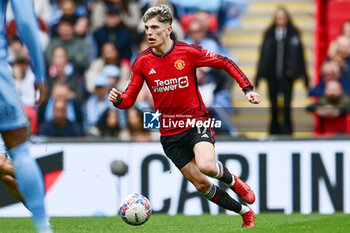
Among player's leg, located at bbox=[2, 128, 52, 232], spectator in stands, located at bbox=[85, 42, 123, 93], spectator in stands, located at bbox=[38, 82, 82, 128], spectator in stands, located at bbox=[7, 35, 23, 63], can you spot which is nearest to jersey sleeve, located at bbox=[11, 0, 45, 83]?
player's leg, located at bbox=[2, 128, 52, 232]

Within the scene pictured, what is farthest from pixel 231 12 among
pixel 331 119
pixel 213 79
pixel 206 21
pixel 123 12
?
pixel 331 119

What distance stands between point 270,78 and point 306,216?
3.32 m

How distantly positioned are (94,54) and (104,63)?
42 centimetres

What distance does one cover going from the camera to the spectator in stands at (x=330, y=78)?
39.4 ft

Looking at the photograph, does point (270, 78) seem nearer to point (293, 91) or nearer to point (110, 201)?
point (293, 91)

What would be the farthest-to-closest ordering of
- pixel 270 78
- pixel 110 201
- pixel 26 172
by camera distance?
→ pixel 270 78, pixel 110 201, pixel 26 172

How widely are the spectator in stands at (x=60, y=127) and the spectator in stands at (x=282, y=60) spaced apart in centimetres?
319

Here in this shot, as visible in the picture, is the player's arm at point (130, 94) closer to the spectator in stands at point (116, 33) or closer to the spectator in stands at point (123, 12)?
the spectator in stands at point (116, 33)

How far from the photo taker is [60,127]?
11531mm

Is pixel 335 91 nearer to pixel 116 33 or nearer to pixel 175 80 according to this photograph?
pixel 116 33

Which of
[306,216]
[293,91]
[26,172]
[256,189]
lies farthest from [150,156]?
[26,172]

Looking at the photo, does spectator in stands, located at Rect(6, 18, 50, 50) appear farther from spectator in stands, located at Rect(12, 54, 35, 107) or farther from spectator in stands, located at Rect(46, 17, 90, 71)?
spectator in stands, located at Rect(12, 54, 35, 107)

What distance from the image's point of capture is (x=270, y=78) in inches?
499

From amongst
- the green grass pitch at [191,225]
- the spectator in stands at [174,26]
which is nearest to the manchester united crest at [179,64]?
the green grass pitch at [191,225]
